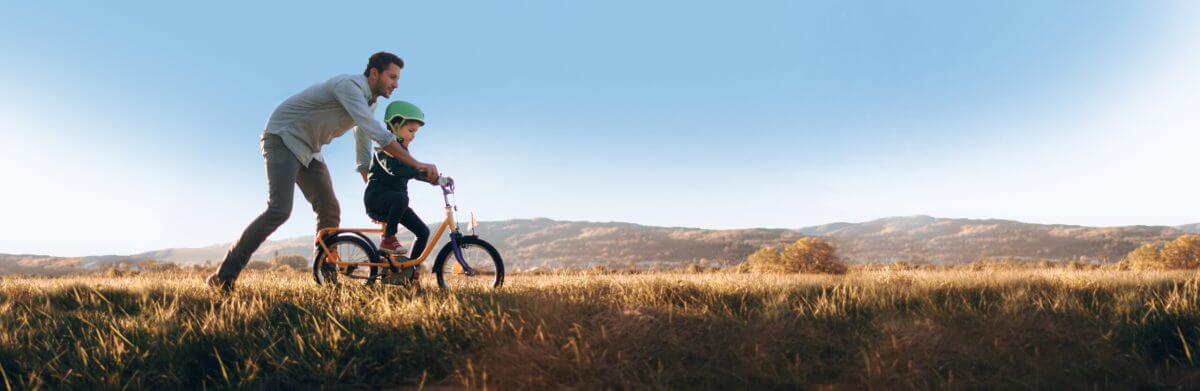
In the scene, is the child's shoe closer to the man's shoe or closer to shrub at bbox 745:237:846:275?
the man's shoe

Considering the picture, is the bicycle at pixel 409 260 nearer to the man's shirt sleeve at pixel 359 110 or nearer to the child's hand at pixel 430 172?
the child's hand at pixel 430 172

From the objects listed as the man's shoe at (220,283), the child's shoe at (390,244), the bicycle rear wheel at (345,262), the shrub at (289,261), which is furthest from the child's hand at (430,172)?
the shrub at (289,261)

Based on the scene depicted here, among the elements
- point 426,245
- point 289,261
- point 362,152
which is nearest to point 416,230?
point 426,245

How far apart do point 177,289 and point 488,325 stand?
4.09m

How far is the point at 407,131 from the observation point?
6.34 metres

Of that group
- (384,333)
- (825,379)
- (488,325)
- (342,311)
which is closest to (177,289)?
(342,311)

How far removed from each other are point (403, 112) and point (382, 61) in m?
0.58

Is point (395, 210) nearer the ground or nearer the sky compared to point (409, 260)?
nearer the sky

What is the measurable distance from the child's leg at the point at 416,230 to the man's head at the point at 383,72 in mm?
1177

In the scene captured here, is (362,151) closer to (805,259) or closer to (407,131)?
(407,131)

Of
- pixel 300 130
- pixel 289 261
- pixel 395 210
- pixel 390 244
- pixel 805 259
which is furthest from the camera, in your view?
pixel 289 261

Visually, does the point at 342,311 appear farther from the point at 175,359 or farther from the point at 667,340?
the point at 667,340

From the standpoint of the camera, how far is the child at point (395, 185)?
630cm

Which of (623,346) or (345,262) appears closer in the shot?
(623,346)
